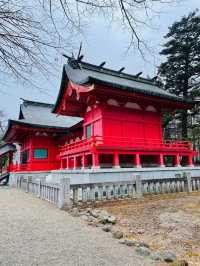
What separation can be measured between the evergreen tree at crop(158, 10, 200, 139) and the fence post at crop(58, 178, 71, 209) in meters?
21.6

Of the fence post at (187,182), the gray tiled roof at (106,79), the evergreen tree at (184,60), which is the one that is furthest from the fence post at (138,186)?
the evergreen tree at (184,60)

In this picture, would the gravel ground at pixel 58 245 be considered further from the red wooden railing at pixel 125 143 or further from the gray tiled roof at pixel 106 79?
the gray tiled roof at pixel 106 79

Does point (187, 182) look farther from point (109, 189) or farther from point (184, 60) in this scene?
point (184, 60)

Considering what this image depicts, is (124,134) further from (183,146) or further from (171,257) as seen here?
(171,257)

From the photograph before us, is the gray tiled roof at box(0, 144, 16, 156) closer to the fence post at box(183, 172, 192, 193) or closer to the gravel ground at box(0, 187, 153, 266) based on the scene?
the fence post at box(183, 172, 192, 193)

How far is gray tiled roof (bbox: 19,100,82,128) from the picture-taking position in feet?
80.0

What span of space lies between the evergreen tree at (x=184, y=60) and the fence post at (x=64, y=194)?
21.6 metres

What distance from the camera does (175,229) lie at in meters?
5.02

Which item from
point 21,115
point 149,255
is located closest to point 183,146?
point 149,255

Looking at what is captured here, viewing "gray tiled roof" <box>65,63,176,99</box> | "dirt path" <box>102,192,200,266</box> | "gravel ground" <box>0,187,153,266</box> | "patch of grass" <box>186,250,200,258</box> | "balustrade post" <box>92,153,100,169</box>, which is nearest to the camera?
"gravel ground" <box>0,187,153,266</box>

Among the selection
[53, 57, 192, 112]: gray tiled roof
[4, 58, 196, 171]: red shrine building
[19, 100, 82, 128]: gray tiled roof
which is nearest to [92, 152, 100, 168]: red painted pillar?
[4, 58, 196, 171]: red shrine building

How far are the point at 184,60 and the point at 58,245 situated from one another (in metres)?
27.6

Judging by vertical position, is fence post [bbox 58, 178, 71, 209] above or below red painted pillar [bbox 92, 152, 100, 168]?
below

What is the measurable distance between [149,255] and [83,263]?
3.43ft
